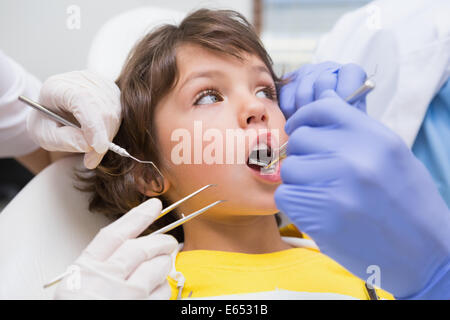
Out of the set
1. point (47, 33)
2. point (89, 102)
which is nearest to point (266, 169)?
point (89, 102)

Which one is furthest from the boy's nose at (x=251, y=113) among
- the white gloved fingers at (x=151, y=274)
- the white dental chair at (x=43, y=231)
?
the white dental chair at (x=43, y=231)

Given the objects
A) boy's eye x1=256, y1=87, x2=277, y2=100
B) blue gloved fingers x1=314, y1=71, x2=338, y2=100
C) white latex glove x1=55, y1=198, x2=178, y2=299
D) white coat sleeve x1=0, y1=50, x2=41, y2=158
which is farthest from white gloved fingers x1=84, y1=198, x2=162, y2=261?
white coat sleeve x1=0, y1=50, x2=41, y2=158

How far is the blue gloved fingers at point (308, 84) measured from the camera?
1.14 metres

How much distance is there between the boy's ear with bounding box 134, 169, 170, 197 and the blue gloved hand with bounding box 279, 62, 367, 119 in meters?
0.44

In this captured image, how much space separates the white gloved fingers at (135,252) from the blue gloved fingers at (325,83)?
63cm

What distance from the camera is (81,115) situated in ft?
3.09

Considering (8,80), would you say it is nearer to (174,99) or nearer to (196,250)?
(174,99)

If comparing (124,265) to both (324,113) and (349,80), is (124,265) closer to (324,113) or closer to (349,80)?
(324,113)

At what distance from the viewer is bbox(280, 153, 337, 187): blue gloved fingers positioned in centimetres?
78

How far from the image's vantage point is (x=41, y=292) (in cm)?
93

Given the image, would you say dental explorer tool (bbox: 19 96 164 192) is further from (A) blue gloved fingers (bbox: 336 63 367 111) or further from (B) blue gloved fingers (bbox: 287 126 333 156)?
(A) blue gloved fingers (bbox: 336 63 367 111)

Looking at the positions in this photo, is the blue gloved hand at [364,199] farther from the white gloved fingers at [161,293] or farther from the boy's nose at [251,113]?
the white gloved fingers at [161,293]
